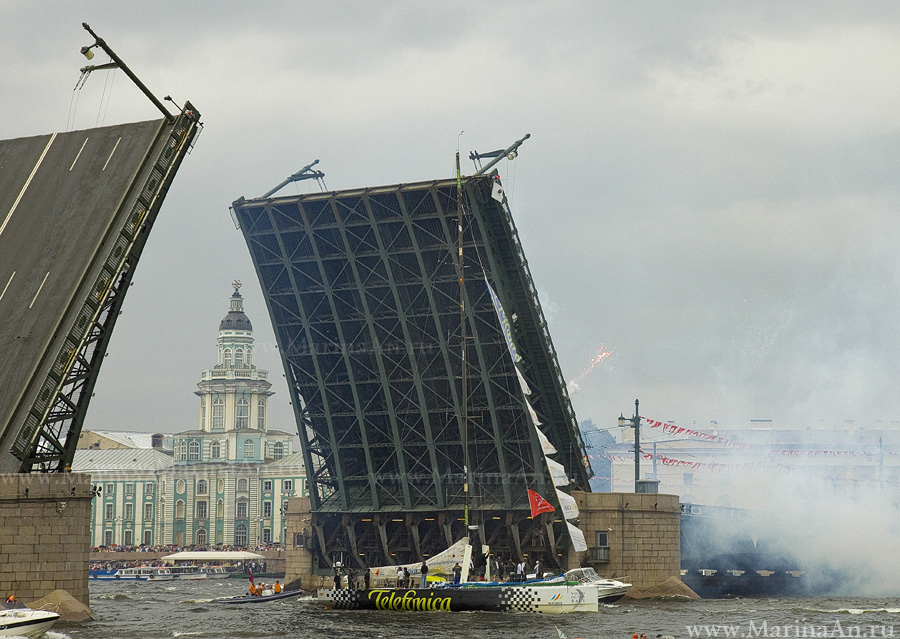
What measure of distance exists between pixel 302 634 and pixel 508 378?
15.0 meters

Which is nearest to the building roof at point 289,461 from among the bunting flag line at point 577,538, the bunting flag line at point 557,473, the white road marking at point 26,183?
the bunting flag line at point 577,538

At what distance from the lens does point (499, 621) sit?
129ft

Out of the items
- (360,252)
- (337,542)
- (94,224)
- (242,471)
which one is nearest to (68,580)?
(94,224)

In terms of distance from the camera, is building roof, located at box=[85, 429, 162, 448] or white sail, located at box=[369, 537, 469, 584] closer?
white sail, located at box=[369, 537, 469, 584]

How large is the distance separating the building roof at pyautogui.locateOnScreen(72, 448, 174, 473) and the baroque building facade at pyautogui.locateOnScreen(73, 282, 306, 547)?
0.28 ft

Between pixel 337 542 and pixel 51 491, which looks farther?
pixel 337 542

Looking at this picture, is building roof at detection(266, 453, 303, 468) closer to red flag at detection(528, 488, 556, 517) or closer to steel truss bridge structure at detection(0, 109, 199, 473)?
red flag at detection(528, 488, 556, 517)

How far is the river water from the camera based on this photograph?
35.1 m

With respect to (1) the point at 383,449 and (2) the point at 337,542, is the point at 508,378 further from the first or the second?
(2) the point at 337,542

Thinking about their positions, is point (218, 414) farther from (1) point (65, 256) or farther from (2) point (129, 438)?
(1) point (65, 256)

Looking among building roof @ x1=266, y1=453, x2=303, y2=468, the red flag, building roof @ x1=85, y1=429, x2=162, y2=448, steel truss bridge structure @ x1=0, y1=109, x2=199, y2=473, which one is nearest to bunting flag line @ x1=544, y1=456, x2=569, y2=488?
the red flag

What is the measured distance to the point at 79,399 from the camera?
36125 millimetres

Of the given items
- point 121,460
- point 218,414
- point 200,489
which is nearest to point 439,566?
point 200,489

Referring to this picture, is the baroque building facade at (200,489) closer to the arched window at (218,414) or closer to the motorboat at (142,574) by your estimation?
the arched window at (218,414)
